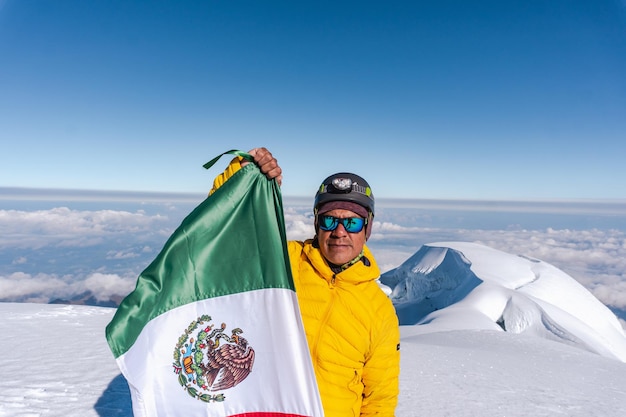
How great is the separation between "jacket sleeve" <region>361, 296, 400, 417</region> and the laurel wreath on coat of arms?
0.75m

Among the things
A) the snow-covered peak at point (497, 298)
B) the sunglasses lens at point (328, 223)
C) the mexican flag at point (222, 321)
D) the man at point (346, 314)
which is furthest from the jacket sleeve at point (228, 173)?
the snow-covered peak at point (497, 298)

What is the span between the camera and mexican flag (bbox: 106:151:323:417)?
2.26 m

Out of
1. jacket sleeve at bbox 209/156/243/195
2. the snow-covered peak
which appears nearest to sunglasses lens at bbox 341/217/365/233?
jacket sleeve at bbox 209/156/243/195

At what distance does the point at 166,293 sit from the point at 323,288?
99 cm

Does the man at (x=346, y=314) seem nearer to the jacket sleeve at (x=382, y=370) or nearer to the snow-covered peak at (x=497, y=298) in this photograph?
the jacket sleeve at (x=382, y=370)

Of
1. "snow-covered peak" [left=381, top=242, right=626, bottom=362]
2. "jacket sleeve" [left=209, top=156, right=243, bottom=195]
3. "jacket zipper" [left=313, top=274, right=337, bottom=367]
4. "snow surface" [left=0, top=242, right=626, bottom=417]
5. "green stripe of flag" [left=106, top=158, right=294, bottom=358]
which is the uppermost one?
"jacket sleeve" [left=209, top=156, right=243, bottom=195]

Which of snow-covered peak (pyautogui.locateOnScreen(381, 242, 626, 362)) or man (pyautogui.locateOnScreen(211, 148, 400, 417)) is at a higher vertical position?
man (pyautogui.locateOnScreen(211, 148, 400, 417))

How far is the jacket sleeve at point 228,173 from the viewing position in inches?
100

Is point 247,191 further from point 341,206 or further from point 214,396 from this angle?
point 214,396

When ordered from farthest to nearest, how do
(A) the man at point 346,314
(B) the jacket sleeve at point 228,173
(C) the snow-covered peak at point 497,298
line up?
(C) the snow-covered peak at point 497,298
(B) the jacket sleeve at point 228,173
(A) the man at point 346,314

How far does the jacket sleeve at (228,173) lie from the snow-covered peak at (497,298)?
9.55m

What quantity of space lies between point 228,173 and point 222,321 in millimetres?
993

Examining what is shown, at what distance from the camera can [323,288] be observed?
2.32 metres

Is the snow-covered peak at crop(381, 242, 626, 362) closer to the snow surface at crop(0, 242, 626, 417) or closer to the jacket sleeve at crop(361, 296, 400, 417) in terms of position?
the snow surface at crop(0, 242, 626, 417)
